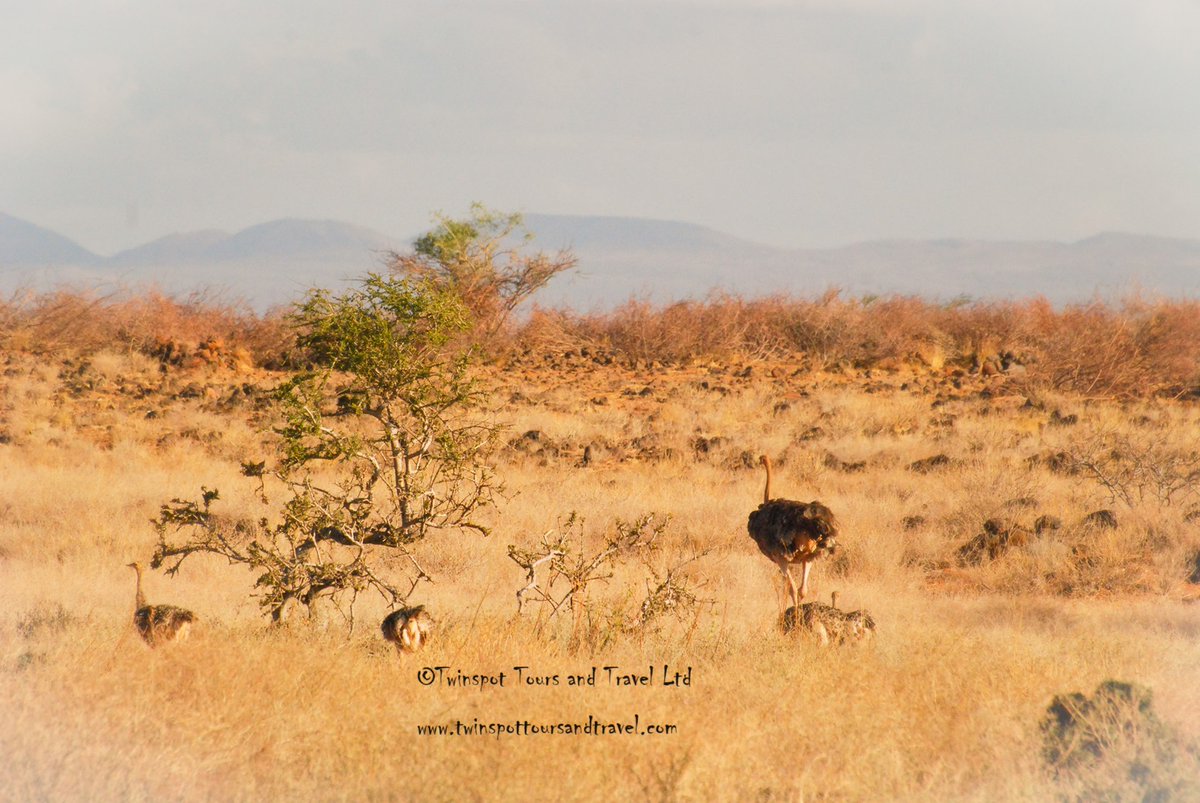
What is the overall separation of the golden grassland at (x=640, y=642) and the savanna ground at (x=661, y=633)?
0.07 feet

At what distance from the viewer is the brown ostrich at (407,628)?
5.62 metres

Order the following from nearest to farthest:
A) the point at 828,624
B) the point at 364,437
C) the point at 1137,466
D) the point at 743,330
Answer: the point at 828,624 → the point at 364,437 → the point at 1137,466 → the point at 743,330

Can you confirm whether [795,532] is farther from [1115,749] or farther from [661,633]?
[1115,749]

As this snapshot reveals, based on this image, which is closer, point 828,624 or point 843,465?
point 828,624

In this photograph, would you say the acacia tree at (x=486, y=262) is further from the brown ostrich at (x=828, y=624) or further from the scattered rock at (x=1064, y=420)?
the brown ostrich at (x=828, y=624)

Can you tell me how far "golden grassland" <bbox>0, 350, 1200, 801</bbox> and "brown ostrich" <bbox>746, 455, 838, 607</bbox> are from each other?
0.41 metres

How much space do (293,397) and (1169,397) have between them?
18.7 meters

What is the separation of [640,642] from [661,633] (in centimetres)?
33

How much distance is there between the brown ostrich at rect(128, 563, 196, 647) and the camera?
5523mm

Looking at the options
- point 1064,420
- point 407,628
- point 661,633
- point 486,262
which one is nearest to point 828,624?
point 661,633

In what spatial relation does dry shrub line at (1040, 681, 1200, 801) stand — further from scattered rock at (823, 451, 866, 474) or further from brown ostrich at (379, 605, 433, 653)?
scattered rock at (823, 451, 866, 474)

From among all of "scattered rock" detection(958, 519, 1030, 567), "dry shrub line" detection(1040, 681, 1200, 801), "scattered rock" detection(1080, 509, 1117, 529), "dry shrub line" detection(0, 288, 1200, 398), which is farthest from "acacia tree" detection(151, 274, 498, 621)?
"dry shrub line" detection(0, 288, 1200, 398)

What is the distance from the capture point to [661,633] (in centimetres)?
662

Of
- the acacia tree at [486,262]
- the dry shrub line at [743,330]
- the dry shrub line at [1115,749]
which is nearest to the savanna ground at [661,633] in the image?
the dry shrub line at [1115,749]
